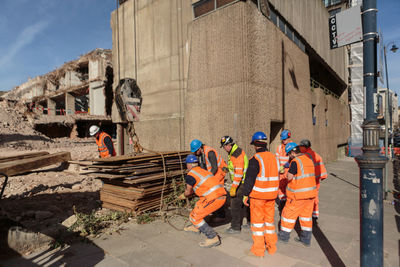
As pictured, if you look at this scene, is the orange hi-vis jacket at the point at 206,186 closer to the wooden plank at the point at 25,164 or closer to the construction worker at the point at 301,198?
the construction worker at the point at 301,198

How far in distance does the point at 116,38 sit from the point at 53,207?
9818mm

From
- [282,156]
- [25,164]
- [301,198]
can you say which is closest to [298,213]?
[301,198]

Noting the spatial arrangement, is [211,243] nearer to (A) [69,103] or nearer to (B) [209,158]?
(B) [209,158]

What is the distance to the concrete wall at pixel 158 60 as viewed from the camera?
32.4 feet

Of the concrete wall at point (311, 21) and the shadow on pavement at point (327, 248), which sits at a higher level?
the concrete wall at point (311, 21)

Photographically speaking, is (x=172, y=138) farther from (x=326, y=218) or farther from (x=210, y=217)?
(x=326, y=218)

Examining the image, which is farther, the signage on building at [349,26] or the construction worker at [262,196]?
the construction worker at [262,196]

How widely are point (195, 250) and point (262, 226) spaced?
1177 mm

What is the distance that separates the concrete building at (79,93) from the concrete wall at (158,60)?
45.3 ft

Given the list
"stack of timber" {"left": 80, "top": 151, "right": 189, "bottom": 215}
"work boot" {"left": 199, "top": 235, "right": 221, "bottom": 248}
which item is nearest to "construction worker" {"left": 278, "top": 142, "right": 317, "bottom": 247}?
"work boot" {"left": 199, "top": 235, "right": 221, "bottom": 248}

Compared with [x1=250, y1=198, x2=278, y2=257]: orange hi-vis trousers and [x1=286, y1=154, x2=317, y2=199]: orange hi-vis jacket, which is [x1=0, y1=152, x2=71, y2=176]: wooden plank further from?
[x1=286, y1=154, x2=317, y2=199]: orange hi-vis jacket

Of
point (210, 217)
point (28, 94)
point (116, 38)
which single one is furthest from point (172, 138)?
point (28, 94)

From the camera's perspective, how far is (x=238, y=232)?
4625 millimetres

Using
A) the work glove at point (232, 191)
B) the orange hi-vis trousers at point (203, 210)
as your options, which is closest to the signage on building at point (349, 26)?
the work glove at point (232, 191)
